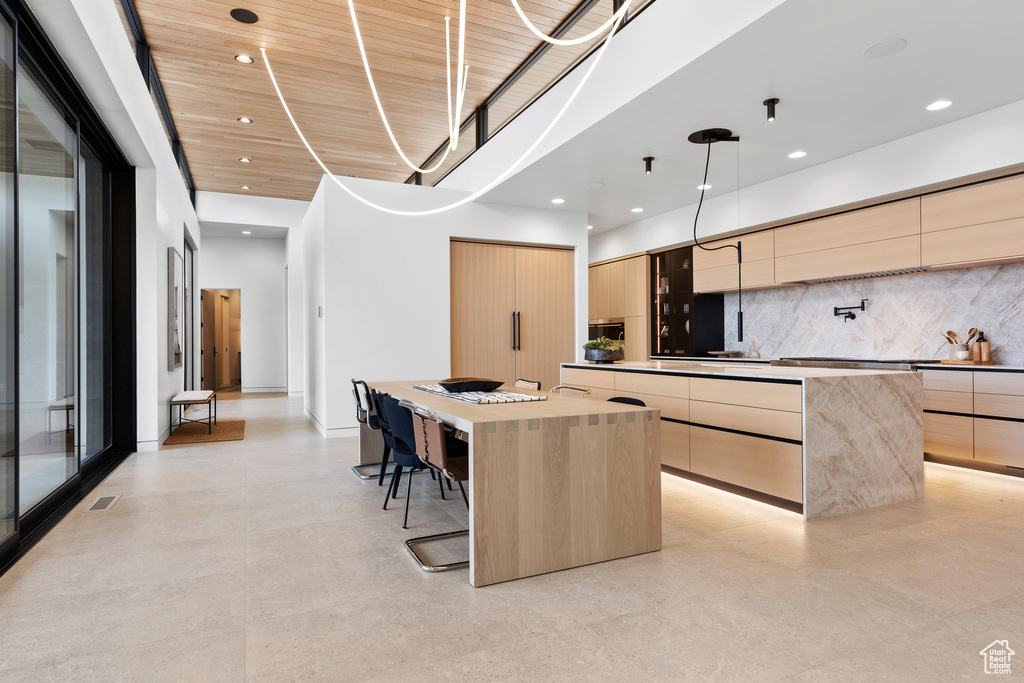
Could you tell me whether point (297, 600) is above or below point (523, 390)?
below

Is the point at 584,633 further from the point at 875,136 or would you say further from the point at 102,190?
the point at 102,190

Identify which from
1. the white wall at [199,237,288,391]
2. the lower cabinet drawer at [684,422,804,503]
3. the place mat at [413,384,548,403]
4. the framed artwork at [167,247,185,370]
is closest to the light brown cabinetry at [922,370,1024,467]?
the lower cabinet drawer at [684,422,804,503]

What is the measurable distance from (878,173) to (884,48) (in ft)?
6.42

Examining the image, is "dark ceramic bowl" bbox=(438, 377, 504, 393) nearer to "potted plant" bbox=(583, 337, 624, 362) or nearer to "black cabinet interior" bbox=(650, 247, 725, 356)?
"potted plant" bbox=(583, 337, 624, 362)

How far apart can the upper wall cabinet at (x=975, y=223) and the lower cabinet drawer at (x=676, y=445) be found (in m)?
2.57

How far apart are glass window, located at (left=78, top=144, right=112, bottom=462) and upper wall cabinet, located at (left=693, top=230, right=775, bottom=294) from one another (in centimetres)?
615

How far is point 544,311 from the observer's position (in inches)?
290

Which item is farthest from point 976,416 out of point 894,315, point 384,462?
point 384,462

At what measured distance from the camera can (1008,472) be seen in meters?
4.30

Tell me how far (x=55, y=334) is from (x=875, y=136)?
19.8ft

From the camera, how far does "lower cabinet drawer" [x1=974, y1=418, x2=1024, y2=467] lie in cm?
413

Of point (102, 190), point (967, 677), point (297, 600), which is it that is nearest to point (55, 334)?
point (102, 190)

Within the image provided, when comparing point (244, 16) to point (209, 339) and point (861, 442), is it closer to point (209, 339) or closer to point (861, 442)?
point (861, 442)

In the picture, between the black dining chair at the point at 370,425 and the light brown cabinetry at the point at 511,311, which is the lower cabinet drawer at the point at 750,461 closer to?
the black dining chair at the point at 370,425
